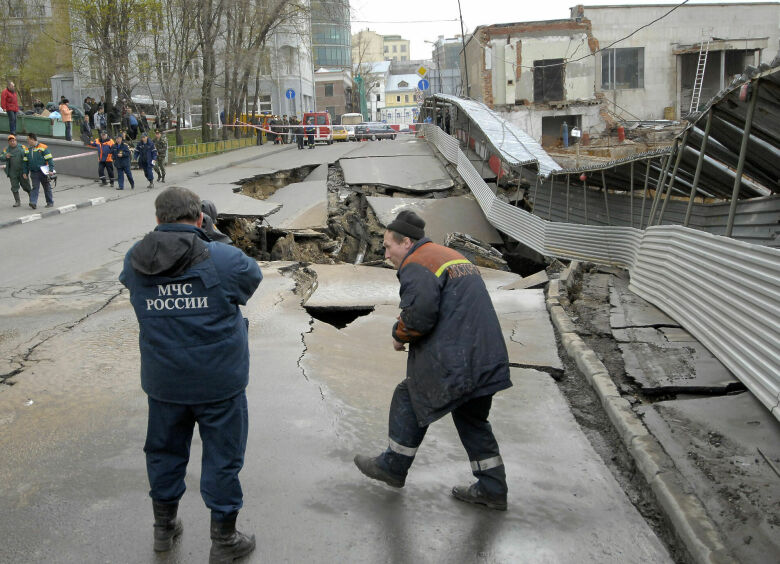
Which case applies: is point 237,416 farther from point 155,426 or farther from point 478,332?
point 478,332

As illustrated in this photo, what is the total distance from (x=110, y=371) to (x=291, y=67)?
6046cm

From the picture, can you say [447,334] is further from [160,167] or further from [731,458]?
[160,167]

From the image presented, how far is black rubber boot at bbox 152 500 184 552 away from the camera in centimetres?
312

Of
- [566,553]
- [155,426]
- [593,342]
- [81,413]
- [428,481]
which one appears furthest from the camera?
[593,342]

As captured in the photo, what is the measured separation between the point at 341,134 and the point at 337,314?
120ft

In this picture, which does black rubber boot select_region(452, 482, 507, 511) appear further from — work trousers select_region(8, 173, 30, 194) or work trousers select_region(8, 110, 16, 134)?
work trousers select_region(8, 110, 16, 134)

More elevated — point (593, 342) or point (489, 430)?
point (489, 430)

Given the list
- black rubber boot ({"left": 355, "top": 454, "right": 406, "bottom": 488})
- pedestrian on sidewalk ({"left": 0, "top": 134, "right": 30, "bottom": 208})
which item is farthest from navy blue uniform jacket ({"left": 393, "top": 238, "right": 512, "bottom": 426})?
pedestrian on sidewalk ({"left": 0, "top": 134, "right": 30, "bottom": 208})

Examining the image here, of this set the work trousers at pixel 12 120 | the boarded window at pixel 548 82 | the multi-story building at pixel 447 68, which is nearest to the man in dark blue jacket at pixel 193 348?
the work trousers at pixel 12 120

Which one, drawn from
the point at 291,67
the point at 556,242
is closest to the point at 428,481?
the point at 556,242

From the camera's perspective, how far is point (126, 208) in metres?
16.0

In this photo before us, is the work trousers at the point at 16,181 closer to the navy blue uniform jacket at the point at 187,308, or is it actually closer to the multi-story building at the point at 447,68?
the navy blue uniform jacket at the point at 187,308

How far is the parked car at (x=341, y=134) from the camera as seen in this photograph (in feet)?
143

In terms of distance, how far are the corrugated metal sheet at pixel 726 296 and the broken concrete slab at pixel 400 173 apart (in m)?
10.6
